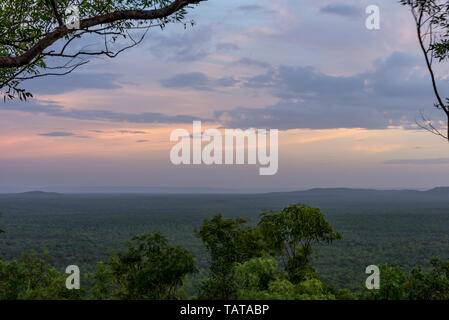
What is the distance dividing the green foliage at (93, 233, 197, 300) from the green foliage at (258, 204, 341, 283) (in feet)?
8.34

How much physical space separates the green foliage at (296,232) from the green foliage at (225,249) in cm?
49

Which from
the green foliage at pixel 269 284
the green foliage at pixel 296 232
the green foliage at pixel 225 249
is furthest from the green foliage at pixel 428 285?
the green foliage at pixel 225 249

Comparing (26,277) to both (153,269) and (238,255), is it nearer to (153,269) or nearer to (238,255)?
(153,269)

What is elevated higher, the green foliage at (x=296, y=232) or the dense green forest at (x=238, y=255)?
the green foliage at (x=296, y=232)

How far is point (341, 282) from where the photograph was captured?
130 feet

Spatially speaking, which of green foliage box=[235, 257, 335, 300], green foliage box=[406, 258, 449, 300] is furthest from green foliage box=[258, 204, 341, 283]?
green foliage box=[406, 258, 449, 300]

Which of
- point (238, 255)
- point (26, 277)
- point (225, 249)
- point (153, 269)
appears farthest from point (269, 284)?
point (26, 277)

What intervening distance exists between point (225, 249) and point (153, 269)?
2216 millimetres

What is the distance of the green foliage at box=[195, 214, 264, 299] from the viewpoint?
9398 millimetres

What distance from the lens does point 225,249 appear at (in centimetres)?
1000

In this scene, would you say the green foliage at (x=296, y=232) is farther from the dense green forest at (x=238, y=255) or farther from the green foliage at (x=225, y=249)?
the green foliage at (x=225, y=249)

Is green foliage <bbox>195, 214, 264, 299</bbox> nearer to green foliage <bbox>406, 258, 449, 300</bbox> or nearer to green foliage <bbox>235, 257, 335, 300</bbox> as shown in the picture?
green foliage <bbox>235, 257, 335, 300</bbox>

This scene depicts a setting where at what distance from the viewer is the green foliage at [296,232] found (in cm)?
958
